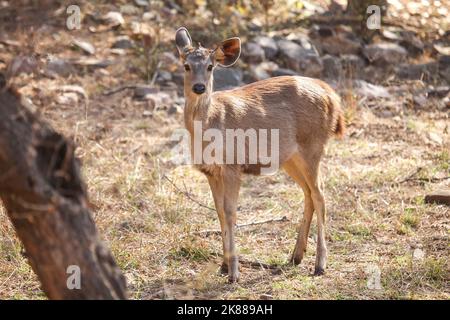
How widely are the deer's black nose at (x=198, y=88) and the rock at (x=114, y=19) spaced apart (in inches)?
295

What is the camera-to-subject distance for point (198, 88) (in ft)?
24.6

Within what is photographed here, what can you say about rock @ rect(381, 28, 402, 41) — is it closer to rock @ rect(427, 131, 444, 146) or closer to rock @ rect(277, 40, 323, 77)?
rock @ rect(277, 40, 323, 77)

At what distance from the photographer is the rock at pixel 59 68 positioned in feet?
42.8

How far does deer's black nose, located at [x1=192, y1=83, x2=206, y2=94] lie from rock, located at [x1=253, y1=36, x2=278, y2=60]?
21.5 ft

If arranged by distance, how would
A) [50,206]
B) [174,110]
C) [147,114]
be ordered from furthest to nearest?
1. [174,110]
2. [147,114]
3. [50,206]

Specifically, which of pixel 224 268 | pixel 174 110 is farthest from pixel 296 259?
pixel 174 110

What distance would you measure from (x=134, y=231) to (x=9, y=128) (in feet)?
12.6

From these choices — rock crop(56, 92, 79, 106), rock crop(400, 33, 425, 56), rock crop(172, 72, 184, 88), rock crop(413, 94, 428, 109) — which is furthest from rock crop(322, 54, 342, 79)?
rock crop(56, 92, 79, 106)

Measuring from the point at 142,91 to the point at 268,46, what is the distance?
2.58m

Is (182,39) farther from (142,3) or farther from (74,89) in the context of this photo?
(142,3)

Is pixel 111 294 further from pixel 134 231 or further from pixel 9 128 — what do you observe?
pixel 134 231

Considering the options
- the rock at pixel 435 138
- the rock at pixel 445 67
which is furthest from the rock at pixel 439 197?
the rock at pixel 445 67
